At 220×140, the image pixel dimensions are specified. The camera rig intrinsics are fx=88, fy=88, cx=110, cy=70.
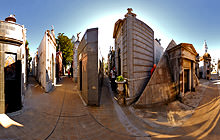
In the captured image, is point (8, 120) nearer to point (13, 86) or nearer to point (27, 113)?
point (27, 113)

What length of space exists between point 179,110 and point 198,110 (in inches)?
38.8

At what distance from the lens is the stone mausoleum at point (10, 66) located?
14.1ft

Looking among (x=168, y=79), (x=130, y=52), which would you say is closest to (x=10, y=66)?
(x=130, y=52)

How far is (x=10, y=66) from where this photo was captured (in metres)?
4.52

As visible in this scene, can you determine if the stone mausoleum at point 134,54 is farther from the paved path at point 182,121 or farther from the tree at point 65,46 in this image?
the tree at point 65,46

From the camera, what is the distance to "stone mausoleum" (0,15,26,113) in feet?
14.1

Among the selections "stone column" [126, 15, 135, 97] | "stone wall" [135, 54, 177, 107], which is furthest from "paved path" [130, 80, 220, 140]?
"stone column" [126, 15, 135, 97]

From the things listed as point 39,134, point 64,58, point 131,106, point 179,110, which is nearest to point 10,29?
point 39,134

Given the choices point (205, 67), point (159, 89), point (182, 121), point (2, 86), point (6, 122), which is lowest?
point (182, 121)

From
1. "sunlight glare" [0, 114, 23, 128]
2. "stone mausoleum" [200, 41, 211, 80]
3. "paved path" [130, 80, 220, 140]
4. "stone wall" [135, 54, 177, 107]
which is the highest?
"stone mausoleum" [200, 41, 211, 80]

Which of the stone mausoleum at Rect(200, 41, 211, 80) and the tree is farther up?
the tree

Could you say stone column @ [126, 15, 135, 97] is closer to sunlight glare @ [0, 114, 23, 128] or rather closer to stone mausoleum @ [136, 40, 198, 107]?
stone mausoleum @ [136, 40, 198, 107]

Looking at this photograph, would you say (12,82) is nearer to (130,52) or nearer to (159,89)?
(130,52)

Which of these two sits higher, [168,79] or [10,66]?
[10,66]
